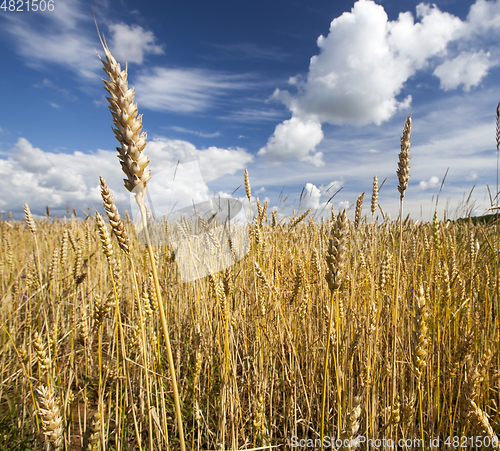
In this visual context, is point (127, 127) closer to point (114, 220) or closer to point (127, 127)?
point (127, 127)

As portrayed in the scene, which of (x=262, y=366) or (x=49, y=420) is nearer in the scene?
(x=49, y=420)

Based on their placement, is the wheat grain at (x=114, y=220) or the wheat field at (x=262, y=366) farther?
the wheat field at (x=262, y=366)

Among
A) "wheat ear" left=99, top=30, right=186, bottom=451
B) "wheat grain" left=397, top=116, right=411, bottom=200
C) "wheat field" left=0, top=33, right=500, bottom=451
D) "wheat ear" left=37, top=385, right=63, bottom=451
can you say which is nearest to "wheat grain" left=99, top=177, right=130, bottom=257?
"wheat field" left=0, top=33, right=500, bottom=451

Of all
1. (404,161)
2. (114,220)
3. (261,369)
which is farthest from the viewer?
(261,369)

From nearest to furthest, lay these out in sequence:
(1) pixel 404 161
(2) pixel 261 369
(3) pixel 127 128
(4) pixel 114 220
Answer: (3) pixel 127 128 → (4) pixel 114 220 → (1) pixel 404 161 → (2) pixel 261 369

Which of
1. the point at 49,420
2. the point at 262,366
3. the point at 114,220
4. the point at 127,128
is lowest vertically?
the point at 262,366

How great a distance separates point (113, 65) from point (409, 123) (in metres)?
1.29

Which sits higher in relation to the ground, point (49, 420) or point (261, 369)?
point (49, 420)

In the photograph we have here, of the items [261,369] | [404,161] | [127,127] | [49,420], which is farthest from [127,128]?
[261,369]

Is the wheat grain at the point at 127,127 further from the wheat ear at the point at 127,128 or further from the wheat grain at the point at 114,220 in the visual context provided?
the wheat grain at the point at 114,220

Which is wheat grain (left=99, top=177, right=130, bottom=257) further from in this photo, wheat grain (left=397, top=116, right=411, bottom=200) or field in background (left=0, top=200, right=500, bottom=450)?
wheat grain (left=397, top=116, right=411, bottom=200)

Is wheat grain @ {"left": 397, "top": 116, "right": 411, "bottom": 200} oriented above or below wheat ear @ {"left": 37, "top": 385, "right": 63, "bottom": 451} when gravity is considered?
above

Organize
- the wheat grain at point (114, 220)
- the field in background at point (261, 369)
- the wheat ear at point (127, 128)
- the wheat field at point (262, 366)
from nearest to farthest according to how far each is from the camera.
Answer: the wheat ear at point (127, 128)
the wheat grain at point (114, 220)
the wheat field at point (262, 366)
the field in background at point (261, 369)

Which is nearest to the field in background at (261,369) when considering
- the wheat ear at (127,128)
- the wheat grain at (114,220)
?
the wheat grain at (114,220)
